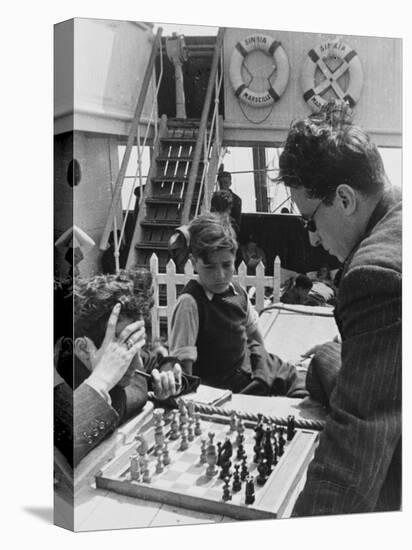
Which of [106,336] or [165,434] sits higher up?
[106,336]

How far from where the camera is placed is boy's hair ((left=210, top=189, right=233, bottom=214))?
23.1 ft

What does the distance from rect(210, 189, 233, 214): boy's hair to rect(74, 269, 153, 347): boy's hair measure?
0.60 meters

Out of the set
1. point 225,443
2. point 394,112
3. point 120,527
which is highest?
point 394,112

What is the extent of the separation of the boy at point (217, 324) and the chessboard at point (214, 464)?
238 millimetres

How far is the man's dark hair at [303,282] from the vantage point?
7.28 m

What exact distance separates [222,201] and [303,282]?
76 centimetres

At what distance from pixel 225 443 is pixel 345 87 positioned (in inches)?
94.5

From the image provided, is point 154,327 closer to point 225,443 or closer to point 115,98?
point 225,443

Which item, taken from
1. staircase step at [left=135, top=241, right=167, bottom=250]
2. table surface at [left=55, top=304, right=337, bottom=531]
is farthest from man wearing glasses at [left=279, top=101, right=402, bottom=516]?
staircase step at [left=135, top=241, right=167, bottom=250]

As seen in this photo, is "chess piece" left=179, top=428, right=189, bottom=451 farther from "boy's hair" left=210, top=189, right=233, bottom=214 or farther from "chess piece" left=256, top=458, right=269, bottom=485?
"boy's hair" left=210, top=189, right=233, bottom=214

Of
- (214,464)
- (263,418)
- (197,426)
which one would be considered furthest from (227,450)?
(263,418)

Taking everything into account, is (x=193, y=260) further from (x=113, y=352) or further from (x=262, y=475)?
(x=262, y=475)

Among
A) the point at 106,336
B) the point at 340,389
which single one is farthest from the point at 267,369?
the point at 106,336

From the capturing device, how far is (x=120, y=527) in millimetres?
6723
